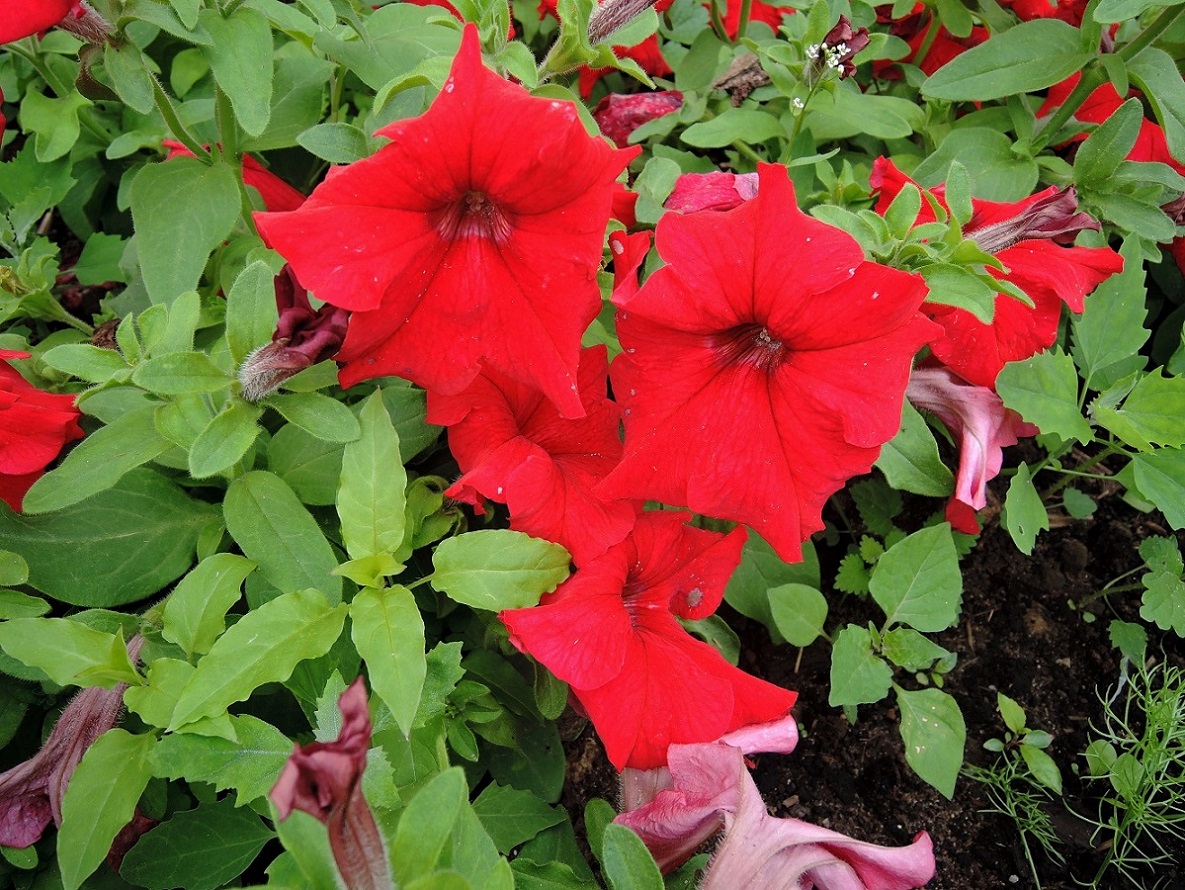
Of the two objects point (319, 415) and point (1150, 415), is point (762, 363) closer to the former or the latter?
point (319, 415)

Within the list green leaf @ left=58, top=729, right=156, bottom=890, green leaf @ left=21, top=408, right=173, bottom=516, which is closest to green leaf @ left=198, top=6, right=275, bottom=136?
green leaf @ left=21, top=408, right=173, bottom=516

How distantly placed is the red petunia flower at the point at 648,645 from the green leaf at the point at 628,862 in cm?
14

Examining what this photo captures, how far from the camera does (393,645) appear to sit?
0.92 metres

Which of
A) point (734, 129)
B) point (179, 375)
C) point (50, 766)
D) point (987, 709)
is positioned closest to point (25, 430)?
point (179, 375)

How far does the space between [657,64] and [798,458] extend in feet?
3.35

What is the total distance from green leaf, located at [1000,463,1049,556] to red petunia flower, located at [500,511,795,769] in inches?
17.1

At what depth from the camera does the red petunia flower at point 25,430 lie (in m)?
1.05

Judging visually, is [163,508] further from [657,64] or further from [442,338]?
[657,64]

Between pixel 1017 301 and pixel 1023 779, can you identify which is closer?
pixel 1017 301

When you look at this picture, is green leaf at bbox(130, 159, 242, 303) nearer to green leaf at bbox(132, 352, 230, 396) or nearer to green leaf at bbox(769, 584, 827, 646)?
green leaf at bbox(132, 352, 230, 396)

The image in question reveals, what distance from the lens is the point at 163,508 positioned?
1.19 m

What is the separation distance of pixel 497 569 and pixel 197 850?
0.54 meters

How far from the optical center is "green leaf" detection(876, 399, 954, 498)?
1.27 meters

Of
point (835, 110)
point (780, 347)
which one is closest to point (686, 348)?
point (780, 347)
